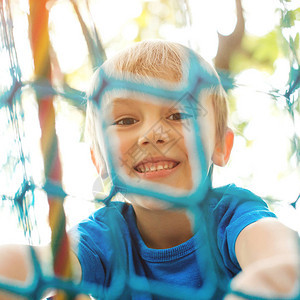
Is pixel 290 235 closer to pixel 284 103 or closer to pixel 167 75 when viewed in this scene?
pixel 284 103

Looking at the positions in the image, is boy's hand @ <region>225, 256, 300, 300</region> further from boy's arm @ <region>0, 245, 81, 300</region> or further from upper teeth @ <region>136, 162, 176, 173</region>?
upper teeth @ <region>136, 162, 176, 173</region>

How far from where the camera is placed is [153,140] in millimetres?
696

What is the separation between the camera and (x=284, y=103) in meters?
0.72

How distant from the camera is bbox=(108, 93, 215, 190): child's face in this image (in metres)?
0.70

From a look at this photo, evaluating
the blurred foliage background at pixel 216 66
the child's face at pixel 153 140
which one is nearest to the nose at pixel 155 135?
the child's face at pixel 153 140

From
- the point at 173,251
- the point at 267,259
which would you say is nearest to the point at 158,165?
the point at 173,251

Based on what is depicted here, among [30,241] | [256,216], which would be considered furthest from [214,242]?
[30,241]

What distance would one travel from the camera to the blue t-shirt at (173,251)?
71 cm

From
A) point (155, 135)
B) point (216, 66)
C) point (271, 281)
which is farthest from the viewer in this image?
point (216, 66)

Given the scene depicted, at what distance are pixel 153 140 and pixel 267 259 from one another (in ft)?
0.79

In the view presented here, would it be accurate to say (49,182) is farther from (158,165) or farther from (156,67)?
(156,67)

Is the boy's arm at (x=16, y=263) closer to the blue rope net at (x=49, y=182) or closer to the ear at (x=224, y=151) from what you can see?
the blue rope net at (x=49, y=182)

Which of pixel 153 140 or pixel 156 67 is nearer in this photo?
pixel 153 140

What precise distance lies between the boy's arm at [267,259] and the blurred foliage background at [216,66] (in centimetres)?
6
